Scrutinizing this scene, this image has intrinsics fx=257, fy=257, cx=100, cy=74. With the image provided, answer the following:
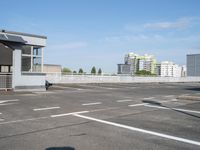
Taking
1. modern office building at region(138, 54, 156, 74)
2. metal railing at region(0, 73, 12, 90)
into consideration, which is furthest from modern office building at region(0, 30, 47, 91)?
modern office building at region(138, 54, 156, 74)

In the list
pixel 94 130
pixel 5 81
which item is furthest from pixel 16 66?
pixel 94 130

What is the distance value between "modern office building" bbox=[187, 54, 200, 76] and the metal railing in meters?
48.1

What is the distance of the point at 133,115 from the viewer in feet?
33.5

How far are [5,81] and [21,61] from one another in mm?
1966

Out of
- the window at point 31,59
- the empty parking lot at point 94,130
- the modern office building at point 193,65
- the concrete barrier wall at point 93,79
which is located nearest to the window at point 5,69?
the window at point 31,59

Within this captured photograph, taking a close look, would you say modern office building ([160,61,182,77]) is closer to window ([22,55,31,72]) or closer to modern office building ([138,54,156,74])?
modern office building ([138,54,156,74])

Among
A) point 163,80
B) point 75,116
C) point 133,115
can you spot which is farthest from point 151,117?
point 163,80

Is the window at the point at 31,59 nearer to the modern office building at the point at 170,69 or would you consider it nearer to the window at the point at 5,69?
the window at the point at 5,69

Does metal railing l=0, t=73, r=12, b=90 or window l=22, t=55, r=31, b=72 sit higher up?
window l=22, t=55, r=31, b=72

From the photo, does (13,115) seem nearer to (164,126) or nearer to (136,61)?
(164,126)

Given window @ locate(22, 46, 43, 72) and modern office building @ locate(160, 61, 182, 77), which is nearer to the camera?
window @ locate(22, 46, 43, 72)

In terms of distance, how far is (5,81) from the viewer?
1891 cm

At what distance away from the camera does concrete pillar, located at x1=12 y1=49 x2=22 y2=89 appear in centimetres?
1923

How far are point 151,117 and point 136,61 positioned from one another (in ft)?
430
